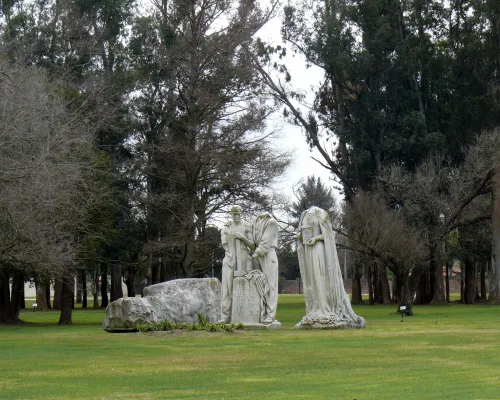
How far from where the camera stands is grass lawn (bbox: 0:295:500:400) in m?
13.4

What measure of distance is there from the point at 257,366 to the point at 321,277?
10091mm

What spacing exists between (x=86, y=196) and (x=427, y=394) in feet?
88.2

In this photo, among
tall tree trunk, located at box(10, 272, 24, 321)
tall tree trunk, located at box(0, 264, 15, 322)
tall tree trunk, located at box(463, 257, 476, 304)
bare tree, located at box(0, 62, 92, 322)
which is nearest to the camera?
bare tree, located at box(0, 62, 92, 322)

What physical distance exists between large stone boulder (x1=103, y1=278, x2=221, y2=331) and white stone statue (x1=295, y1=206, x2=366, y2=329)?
156 inches

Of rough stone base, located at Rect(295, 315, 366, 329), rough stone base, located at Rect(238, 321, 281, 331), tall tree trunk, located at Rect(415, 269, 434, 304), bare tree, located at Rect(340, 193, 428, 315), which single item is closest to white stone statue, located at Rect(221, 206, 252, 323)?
rough stone base, located at Rect(238, 321, 281, 331)

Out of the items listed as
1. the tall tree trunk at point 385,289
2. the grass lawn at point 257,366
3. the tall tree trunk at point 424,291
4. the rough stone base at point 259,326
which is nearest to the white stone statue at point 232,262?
the rough stone base at point 259,326

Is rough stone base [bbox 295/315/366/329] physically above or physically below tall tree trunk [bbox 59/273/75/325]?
below

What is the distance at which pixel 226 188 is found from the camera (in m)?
48.8

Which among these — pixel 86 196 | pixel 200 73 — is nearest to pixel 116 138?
pixel 200 73

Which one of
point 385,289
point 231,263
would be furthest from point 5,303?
point 385,289

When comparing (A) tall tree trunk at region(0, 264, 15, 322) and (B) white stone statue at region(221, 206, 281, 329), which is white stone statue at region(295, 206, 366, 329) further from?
(A) tall tree trunk at region(0, 264, 15, 322)

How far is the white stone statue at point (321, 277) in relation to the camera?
2672cm

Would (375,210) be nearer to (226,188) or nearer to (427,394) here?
(226,188)

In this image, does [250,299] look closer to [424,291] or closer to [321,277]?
[321,277]
